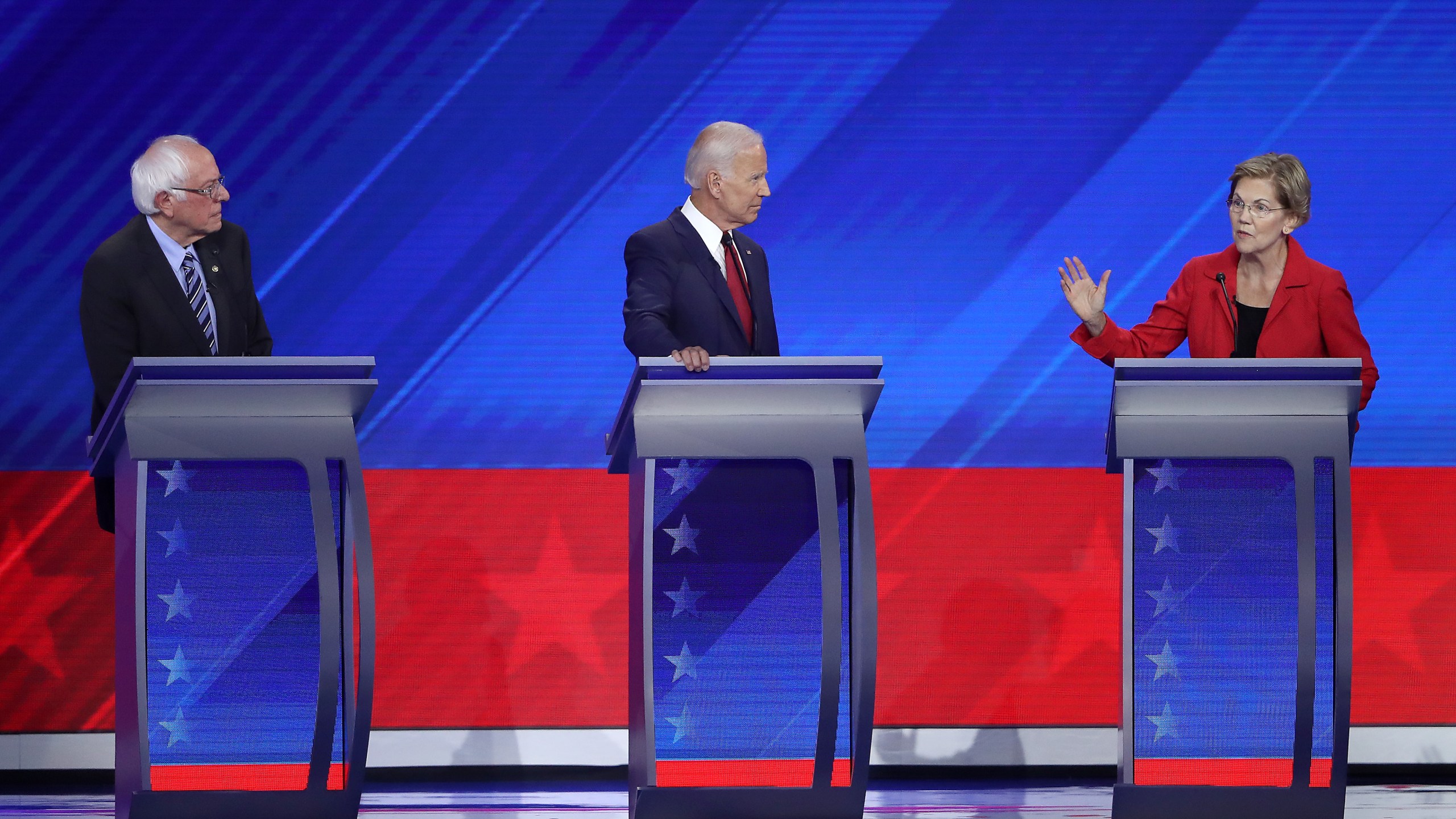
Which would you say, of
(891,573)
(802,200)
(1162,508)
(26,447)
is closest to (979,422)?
(891,573)

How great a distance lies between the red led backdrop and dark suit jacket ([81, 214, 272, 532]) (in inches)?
44.6

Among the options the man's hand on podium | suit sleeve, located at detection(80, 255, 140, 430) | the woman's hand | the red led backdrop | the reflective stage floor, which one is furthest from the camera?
the red led backdrop

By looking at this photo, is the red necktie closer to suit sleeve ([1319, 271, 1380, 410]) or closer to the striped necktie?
the striped necktie

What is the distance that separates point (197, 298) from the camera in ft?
Answer: 10.1

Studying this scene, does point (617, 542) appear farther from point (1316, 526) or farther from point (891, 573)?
point (1316, 526)

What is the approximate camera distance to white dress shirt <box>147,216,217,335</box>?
3.08 meters

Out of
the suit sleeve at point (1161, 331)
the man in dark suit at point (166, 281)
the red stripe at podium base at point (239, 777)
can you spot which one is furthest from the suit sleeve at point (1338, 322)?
the man in dark suit at point (166, 281)

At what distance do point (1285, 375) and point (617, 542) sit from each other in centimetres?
194

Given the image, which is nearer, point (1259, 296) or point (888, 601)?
point (1259, 296)

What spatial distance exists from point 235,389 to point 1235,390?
1775mm

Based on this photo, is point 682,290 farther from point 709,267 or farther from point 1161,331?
point 1161,331

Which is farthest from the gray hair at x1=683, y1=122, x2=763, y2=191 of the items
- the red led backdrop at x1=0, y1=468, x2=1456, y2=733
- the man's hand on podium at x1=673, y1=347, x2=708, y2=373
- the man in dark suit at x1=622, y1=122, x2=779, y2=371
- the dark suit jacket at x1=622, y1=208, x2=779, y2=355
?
the red led backdrop at x1=0, y1=468, x2=1456, y2=733

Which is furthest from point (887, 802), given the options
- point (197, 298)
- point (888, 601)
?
point (197, 298)

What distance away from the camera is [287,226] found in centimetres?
414
